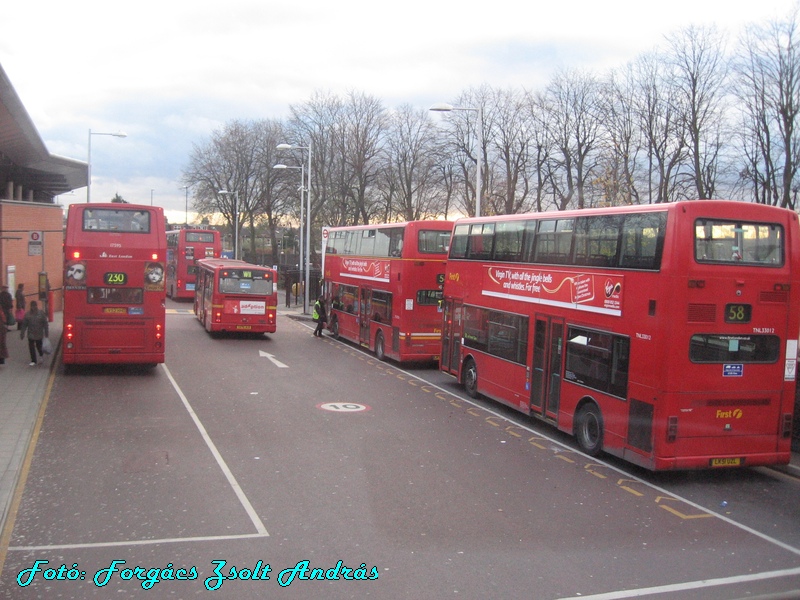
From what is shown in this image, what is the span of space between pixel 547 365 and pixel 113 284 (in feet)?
34.1

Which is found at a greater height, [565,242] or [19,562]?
[565,242]

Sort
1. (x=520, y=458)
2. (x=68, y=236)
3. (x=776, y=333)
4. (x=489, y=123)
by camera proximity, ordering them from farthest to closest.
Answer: (x=489, y=123), (x=68, y=236), (x=520, y=458), (x=776, y=333)

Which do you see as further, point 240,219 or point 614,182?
point 240,219

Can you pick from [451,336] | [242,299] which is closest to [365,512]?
[451,336]

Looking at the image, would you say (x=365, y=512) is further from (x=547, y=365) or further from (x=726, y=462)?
(x=547, y=365)

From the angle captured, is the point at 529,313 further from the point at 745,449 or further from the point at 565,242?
the point at 745,449

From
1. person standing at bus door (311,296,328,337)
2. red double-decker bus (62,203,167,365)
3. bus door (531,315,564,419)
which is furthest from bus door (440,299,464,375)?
person standing at bus door (311,296,328,337)

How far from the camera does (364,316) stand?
24875 mm

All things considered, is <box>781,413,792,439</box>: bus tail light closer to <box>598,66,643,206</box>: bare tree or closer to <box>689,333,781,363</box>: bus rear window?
<box>689,333,781,363</box>: bus rear window

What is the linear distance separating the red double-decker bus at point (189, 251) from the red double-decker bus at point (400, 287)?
2119 centimetres

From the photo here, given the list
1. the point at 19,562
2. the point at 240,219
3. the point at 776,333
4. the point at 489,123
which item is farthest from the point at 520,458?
the point at 240,219

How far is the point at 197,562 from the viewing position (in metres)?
6.92

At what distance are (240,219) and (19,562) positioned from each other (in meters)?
64.7

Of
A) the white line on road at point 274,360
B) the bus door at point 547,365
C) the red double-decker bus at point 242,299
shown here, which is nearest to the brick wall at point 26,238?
the red double-decker bus at point 242,299
